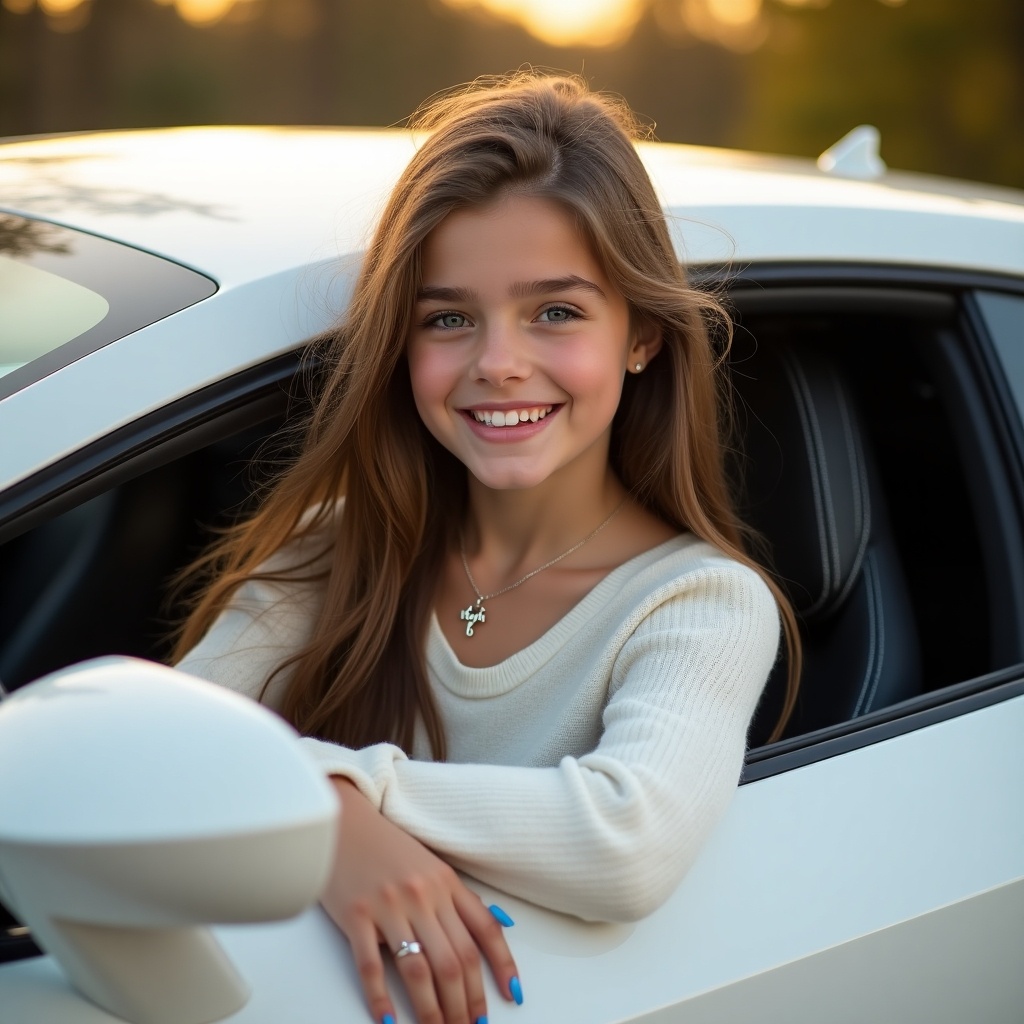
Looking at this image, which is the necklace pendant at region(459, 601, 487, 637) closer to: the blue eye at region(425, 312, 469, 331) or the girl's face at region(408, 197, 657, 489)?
the girl's face at region(408, 197, 657, 489)

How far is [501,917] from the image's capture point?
1200mm

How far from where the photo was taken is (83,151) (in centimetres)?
191

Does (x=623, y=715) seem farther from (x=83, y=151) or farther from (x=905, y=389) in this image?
(x=83, y=151)

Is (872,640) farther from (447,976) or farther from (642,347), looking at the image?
(447,976)

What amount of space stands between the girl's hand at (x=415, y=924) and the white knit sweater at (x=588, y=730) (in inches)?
1.5

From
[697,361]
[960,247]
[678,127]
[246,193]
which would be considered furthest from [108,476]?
[678,127]

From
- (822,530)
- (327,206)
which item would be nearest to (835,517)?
(822,530)

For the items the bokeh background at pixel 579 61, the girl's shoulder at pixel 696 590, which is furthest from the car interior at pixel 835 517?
the bokeh background at pixel 579 61

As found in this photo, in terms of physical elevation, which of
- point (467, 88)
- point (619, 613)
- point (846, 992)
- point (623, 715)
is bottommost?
point (846, 992)

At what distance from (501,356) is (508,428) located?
0.34 ft

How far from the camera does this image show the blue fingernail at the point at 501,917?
1198 mm

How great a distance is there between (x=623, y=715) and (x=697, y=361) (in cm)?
57

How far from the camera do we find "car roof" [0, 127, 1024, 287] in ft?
4.93

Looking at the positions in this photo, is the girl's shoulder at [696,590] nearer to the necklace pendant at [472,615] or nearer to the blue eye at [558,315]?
the necklace pendant at [472,615]
